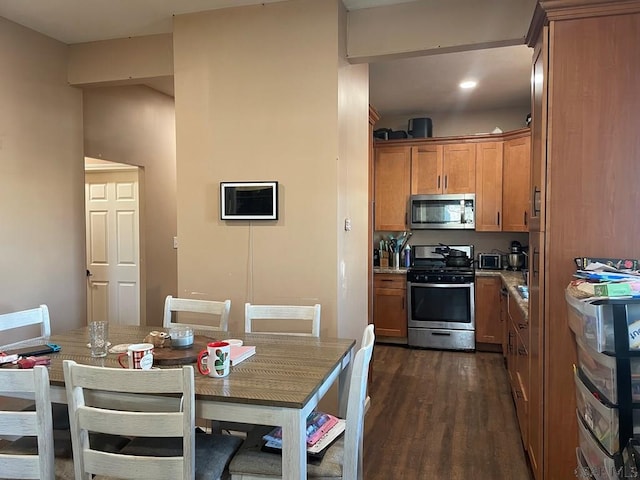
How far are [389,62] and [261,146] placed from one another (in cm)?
158

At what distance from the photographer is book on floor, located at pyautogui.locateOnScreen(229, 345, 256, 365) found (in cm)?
191

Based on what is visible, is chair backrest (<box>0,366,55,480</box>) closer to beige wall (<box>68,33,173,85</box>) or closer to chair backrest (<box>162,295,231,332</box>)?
chair backrest (<box>162,295,231,332</box>)

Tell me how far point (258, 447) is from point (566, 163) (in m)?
1.78

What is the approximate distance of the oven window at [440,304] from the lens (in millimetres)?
4957

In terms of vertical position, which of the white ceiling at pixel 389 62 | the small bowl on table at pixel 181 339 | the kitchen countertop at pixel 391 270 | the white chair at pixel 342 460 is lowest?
the white chair at pixel 342 460

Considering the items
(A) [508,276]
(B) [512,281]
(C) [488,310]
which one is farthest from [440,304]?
(B) [512,281]

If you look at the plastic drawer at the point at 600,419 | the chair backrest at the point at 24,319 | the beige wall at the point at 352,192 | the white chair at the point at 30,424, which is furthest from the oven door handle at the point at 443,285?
the white chair at the point at 30,424

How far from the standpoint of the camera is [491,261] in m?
5.32

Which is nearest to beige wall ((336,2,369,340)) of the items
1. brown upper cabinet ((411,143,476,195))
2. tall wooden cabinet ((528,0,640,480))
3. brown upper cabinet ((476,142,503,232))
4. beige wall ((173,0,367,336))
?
beige wall ((173,0,367,336))

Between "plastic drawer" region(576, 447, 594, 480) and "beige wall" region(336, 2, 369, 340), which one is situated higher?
"beige wall" region(336, 2, 369, 340)

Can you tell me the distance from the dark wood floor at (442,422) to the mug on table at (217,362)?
1269 mm

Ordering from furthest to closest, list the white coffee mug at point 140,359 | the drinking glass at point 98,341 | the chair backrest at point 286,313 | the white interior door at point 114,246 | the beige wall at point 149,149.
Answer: the white interior door at point 114,246 < the beige wall at point 149,149 < the chair backrest at point 286,313 < the drinking glass at point 98,341 < the white coffee mug at point 140,359

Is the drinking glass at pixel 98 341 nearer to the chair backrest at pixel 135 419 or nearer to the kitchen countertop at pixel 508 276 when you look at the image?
the chair backrest at pixel 135 419

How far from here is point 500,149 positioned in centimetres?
508
